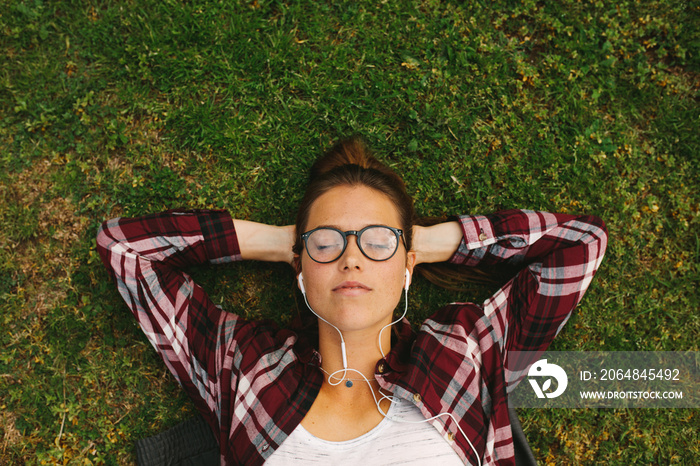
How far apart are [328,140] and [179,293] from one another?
2016mm

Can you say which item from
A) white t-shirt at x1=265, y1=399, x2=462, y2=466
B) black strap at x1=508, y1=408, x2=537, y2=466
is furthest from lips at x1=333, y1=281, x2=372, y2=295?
black strap at x1=508, y1=408, x2=537, y2=466

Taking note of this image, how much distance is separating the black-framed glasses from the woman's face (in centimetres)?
4

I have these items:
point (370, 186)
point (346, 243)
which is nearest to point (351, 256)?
point (346, 243)

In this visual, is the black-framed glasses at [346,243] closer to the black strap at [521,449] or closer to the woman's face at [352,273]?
the woman's face at [352,273]

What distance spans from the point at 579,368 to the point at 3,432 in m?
5.52

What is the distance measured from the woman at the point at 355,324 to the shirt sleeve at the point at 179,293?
0.04 ft

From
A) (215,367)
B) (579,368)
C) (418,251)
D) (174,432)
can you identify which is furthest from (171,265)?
(579,368)

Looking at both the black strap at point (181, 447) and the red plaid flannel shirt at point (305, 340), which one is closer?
the red plaid flannel shirt at point (305, 340)

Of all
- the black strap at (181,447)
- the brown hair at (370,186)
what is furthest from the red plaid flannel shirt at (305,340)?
the brown hair at (370,186)

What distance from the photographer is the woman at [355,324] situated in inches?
135

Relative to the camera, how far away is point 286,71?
15.4ft

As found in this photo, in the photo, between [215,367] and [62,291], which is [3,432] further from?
[215,367]

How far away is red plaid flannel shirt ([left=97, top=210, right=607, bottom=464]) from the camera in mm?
3645

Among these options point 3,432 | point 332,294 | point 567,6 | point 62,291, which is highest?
point 567,6
